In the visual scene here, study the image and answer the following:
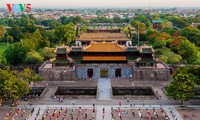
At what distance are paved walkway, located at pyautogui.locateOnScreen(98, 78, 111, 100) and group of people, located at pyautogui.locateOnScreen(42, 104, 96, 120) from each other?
553cm

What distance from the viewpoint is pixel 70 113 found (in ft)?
146

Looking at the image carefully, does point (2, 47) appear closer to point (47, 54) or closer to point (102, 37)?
point (47, 54)

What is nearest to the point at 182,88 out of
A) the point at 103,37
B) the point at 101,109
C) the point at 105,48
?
the point at 101,109

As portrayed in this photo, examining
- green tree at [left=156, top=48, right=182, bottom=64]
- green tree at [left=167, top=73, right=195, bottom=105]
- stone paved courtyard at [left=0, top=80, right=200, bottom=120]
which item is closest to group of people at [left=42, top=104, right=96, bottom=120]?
stone paved courtyard at [left=0, top=80, right=200, bottom=120]

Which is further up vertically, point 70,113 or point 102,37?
point 102,37

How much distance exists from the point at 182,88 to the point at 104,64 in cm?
2166

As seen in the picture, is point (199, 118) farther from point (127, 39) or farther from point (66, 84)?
point (127, 39)

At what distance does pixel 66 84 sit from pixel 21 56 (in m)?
21.4

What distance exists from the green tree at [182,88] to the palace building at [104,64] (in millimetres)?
14634

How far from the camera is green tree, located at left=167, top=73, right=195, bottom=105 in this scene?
151 ft

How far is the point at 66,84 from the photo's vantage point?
60.6 m

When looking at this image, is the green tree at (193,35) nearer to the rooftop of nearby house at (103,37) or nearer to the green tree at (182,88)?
the rooftop of nearby house at (103,37)

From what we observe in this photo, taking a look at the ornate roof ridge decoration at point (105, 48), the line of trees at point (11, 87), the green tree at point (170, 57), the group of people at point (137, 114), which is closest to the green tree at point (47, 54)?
the ornate roof ridge decoration at point (105, 48)

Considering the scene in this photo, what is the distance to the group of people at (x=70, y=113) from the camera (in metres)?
42.9
